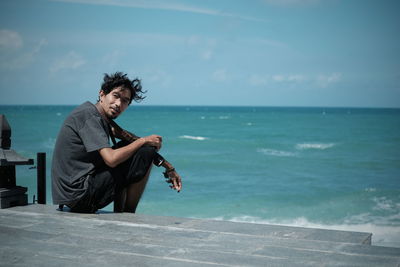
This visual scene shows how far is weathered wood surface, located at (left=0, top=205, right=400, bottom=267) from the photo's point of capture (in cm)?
299

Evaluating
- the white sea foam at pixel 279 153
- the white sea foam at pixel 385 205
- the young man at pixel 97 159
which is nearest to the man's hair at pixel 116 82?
the young man at pixel 97 159

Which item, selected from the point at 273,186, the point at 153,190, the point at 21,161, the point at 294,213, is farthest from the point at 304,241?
the point at 273,186

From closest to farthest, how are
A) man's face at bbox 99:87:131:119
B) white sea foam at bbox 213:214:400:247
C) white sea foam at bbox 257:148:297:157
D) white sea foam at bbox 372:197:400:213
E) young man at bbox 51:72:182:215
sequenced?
1. young man at bbox 51:72:182:215
2. man's face at bbox 99:87:131:119
3. white sea foam at bbox 213:214:400:247
4. white sea foam at bbox 372:197:400:213
5. white sea foam at bbox 257:148:297:157

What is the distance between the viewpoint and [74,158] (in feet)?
13.8

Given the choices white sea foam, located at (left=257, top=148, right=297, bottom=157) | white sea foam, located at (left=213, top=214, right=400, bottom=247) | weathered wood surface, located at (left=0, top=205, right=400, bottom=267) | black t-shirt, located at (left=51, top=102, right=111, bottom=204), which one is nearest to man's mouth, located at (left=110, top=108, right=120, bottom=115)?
black t-shirt, located at (left=51, top=102, right=111, bottom=204)

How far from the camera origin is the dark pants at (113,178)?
13.8ft

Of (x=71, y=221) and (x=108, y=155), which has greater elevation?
(x=108, y=155)

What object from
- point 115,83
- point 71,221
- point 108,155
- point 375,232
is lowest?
point 375,232

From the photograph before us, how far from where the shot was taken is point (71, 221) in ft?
13.3

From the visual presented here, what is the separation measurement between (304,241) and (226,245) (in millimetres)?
569

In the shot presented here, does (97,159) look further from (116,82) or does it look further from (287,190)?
(287,190)

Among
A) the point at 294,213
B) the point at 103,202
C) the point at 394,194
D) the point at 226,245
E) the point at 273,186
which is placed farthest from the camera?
the point at 273,186

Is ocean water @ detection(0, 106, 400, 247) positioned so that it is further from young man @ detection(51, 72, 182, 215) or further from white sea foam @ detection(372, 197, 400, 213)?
young man @ detection(51, 72, 182, 215)

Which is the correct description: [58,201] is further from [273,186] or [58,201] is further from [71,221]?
[273,186]
